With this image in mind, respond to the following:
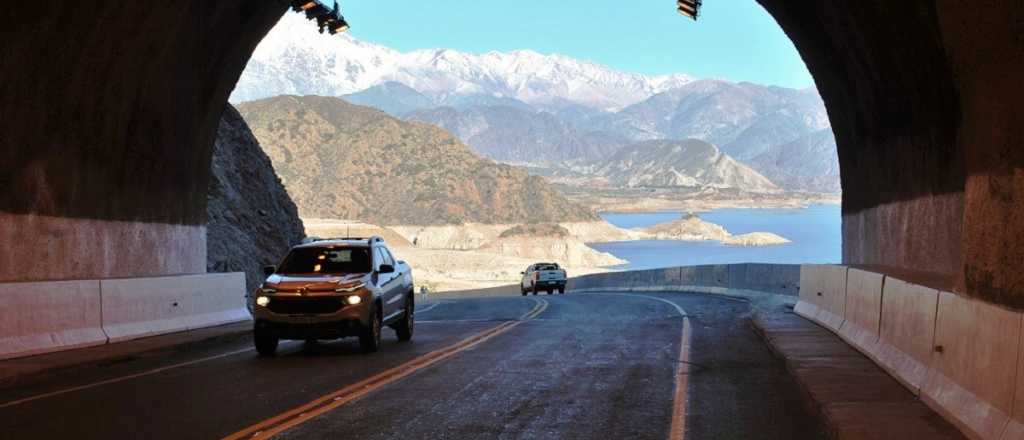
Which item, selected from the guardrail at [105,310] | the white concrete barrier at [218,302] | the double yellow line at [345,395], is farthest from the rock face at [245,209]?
the double yellow line at [345,395]

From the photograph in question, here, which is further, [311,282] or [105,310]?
[105,310]

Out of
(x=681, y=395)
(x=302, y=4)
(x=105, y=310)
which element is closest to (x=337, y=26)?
(x=302, y=4)

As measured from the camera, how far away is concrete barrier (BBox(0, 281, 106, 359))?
18.0 m

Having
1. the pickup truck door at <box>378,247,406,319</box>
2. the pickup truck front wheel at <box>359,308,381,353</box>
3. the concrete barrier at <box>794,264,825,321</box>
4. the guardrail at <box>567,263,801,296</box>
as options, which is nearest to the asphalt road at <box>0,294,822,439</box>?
the pickup truck front wheel at <box>359,308,381,353</box>

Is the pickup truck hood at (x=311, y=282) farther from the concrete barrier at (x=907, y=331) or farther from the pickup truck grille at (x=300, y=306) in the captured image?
the concrete barrier at (x=907, y=331)

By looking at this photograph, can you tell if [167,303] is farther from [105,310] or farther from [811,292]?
[811,292]

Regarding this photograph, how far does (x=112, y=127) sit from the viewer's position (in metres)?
21.3

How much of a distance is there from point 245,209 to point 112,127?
3122cm

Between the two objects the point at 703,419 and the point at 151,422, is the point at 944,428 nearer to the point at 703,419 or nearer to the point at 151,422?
the point at 703,419

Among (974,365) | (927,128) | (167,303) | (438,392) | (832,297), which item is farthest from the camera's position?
(167,303)

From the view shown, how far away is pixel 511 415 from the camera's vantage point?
12.1 metres

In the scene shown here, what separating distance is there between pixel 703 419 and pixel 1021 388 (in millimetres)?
3646

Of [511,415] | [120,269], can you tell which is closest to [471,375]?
[511,415]

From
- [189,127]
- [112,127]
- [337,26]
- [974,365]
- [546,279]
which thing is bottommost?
[546,279]
